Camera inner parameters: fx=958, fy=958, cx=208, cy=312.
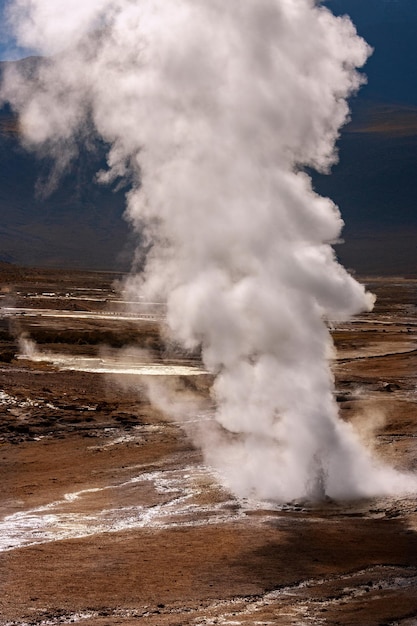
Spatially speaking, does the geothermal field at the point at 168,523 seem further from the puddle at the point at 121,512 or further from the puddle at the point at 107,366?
the puddle at the point at 107,366

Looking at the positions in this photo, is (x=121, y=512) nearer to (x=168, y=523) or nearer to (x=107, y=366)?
(x=168, y=523)

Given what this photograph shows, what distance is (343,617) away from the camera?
13.2m

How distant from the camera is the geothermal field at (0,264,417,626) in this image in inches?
542

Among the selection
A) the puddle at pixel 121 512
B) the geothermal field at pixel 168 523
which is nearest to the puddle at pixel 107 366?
the geothermal field at pixel 168 523

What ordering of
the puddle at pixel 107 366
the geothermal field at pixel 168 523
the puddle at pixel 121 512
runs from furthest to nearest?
the puddle at pixel 107 366 < the puddle at pixel 121 512 < the geothermal field at pixel 168 523

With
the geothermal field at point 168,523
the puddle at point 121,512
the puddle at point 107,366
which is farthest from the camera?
the puddle at point 107,366

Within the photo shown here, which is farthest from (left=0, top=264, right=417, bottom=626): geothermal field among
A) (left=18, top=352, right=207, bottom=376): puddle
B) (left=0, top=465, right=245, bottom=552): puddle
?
(left=18, top=352, right=207, bottom=376): puddle

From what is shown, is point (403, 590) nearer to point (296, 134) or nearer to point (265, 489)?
point (265, 489)

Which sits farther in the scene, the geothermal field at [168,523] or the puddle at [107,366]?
the puddle at [107,366]

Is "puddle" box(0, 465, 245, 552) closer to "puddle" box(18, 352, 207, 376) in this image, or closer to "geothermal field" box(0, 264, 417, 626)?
"geothermal field" box(0, 264, 417, 626)

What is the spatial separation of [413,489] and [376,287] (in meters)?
109

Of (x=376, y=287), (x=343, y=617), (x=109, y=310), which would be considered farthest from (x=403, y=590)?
(x=376, y=287)

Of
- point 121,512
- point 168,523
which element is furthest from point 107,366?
point 168,523

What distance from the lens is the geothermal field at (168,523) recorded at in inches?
542
